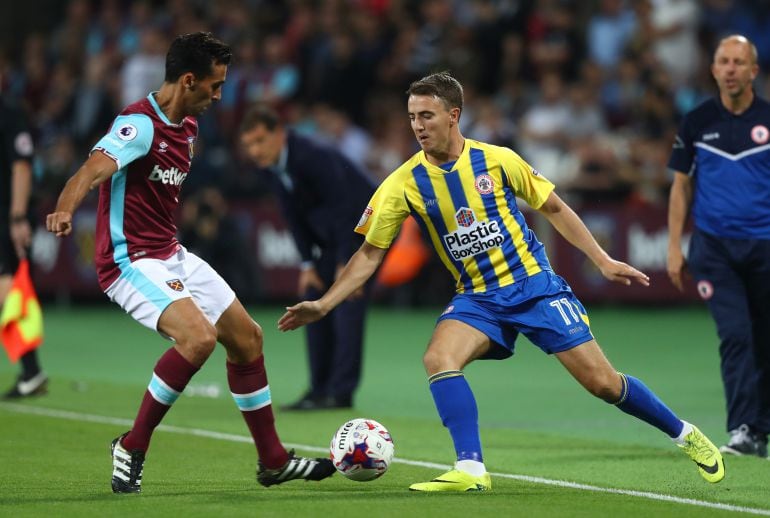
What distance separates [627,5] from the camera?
2009cm

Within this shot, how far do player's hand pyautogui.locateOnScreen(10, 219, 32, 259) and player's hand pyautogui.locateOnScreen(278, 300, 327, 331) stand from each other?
15.1ft

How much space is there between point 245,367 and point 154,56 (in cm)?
1413

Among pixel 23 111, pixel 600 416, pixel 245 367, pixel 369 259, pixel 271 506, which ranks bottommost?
pixel 600 416

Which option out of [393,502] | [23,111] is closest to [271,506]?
[393,502]

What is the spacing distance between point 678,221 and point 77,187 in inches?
158

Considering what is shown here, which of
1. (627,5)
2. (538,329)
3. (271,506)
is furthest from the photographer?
(627,5)

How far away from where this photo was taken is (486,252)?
284 inches

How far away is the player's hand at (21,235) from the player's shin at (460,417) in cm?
495

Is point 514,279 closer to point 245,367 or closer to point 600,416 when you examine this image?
point 245,367

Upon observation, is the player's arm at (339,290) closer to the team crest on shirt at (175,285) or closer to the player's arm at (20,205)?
the team crest on shirt at (175,285)

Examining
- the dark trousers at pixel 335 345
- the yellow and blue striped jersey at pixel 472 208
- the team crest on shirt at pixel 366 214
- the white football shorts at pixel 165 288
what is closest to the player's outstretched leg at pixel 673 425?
the yellow and blue striped jersey at pixel 472 208

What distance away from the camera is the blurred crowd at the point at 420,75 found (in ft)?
62.1

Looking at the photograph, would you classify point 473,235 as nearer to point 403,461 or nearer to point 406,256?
point 403,461

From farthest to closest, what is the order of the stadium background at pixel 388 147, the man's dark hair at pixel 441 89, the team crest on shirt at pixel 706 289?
the stadium background at pixel 388 147, the team crest on shirt at pixel 706 289, the man's dark hair at pixel 441 89
